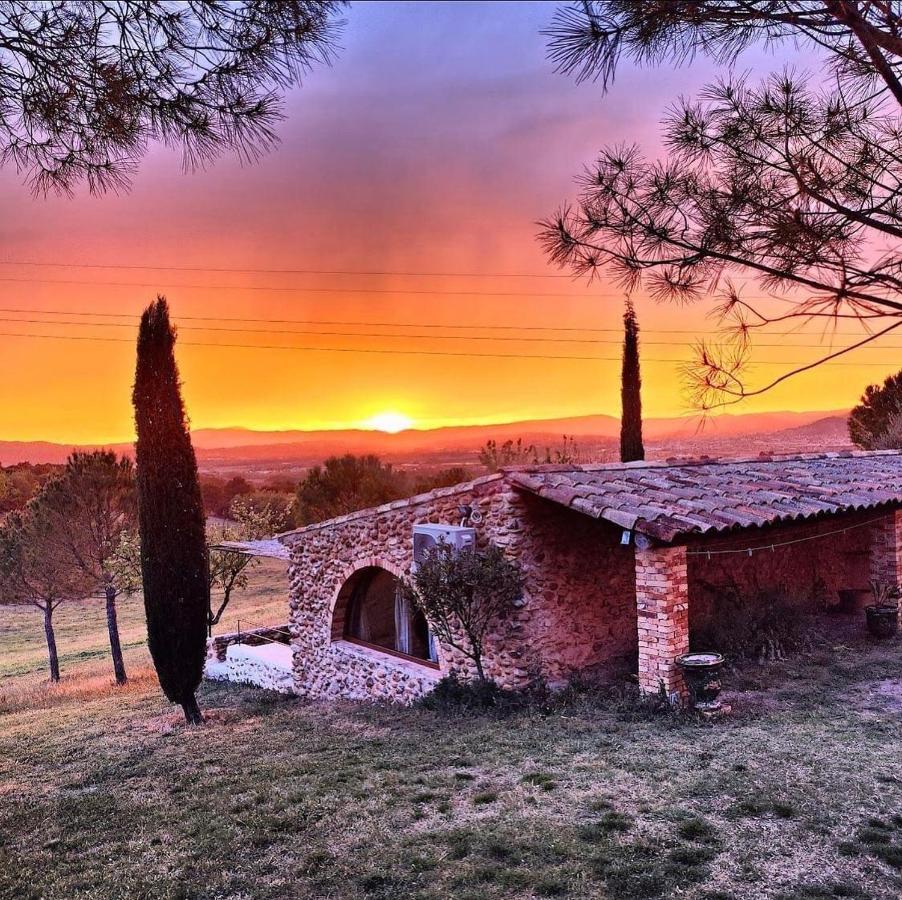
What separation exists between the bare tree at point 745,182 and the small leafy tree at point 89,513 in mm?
17094

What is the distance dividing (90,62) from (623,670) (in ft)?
26.5

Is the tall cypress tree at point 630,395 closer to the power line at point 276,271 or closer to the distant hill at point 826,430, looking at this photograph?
the power line at point 276,271

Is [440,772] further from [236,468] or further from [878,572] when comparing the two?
[236,468]

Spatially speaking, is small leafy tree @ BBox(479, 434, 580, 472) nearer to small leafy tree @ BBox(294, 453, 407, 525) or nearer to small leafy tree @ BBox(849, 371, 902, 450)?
small leafy tree @ BBox(294, 453, 407, 525)

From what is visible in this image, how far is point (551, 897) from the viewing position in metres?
3.50

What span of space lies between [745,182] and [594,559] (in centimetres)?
517

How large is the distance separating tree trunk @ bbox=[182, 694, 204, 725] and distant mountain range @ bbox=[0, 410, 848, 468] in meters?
4.25

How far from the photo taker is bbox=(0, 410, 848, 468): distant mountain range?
76.3ft

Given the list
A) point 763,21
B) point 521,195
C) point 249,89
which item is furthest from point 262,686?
point 763,21

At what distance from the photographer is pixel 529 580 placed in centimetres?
795

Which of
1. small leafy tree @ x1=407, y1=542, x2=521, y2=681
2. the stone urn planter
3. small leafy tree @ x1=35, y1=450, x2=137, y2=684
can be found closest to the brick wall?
the stone urn planter

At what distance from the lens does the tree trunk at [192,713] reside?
10609 millimetres

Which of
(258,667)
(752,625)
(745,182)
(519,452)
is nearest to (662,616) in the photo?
(752,625)

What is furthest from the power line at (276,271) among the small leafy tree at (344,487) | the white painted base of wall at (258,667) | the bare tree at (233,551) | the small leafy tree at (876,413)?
the small leafy tree at (876,413)
